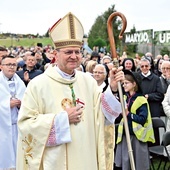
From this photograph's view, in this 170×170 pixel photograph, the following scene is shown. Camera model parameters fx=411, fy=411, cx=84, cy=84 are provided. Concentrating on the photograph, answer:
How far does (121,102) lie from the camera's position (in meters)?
3.64

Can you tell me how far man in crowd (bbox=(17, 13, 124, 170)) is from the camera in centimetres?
357

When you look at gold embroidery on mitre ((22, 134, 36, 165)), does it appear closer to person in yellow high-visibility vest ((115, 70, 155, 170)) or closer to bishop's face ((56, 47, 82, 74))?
bishop's face ((56, 47, 82, 74))

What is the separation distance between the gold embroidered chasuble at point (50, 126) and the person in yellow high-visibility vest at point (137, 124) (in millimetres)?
2018

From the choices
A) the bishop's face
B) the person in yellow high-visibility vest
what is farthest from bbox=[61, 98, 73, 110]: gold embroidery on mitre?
the person in yellow high-visibility vest

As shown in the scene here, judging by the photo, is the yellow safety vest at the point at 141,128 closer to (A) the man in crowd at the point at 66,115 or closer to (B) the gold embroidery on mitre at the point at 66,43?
(A) the man in crowd at the point at 66,115

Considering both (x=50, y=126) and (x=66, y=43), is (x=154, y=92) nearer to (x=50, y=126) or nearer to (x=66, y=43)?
(x=66, y=43)

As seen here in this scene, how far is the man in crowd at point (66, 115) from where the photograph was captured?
3.57 m

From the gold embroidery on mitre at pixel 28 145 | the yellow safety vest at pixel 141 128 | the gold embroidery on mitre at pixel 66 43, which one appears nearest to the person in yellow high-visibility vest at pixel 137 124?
the yellow safety vest at pixel 141 128

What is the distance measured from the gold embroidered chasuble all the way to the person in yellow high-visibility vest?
2018mm

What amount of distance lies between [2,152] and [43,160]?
190cm

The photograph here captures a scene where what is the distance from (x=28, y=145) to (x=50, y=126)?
283mm

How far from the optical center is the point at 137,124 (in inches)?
229

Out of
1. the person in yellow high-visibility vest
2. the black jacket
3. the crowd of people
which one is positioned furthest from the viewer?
the black jacket

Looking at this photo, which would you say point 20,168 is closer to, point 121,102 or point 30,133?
point 30,133
